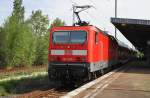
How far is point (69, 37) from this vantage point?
20266 mm

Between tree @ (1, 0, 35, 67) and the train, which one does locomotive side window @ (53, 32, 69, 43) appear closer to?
the train

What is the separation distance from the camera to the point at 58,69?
1980 cm

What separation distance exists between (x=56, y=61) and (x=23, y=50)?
121 ft

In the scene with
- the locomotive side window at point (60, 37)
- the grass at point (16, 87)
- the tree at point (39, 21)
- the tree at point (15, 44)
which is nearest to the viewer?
the locomotive side window at point (60, 37)

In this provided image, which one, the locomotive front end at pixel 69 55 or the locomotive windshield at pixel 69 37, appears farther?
the locomotive windshield at pixel 69 37

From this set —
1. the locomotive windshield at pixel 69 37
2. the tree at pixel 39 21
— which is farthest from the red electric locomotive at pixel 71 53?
the tree at pixel 39 21

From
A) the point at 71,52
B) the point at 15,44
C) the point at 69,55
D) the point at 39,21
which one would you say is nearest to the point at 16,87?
the point at 69,55

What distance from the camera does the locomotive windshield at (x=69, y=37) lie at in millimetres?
20016

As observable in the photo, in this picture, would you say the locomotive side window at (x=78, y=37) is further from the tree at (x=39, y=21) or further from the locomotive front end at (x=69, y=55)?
the tree at (x=39, y=21)

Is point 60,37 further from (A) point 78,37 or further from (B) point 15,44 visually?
(B) point 15,44

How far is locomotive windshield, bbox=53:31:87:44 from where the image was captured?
2002 centimetres

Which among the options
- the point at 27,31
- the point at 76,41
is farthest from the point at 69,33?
the point at 27,31

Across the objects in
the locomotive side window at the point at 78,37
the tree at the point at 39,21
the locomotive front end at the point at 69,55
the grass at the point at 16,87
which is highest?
the tree at the point at 39,21

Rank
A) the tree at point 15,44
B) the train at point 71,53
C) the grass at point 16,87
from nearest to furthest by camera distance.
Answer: the train at point 71,53 < the grass at point 16,87 < the tree at point 15,44
